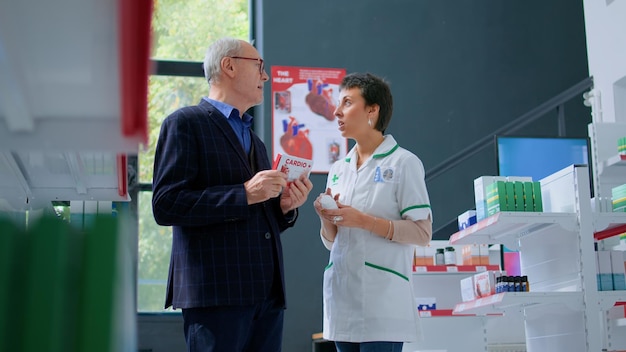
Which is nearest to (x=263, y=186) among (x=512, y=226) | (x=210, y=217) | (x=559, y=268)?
(x=210, y=217)

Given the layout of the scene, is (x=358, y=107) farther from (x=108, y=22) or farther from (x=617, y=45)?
(x=617, y=45)

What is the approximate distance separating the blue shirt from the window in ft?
16.0

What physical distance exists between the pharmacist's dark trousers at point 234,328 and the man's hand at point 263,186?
0.35 m

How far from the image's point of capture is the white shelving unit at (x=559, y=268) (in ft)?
13.6

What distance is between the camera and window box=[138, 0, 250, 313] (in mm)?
7770

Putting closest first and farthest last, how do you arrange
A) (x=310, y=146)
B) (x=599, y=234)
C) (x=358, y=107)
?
(x=358, y=107), (x=599, y=234), (x=310, y=146)

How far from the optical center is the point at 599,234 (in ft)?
16.1

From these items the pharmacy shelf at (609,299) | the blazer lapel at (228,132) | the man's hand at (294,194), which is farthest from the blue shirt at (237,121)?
the pharmacy shelf at (609,299)

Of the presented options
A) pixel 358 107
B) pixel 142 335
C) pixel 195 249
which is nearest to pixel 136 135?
→ pixel 195 249

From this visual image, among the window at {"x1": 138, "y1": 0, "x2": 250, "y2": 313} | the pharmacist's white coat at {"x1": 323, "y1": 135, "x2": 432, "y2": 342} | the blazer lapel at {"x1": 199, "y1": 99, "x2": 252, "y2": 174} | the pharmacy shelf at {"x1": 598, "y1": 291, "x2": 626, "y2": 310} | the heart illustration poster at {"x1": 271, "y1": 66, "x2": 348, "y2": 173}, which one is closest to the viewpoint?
the blazer lapel at {"x1": 199, "y1": 99, "x2": 252, "y2": 174}

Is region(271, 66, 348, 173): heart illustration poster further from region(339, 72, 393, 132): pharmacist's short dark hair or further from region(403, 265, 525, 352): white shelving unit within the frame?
region(339, 72, 393, 132): pharmacist's short dark hair

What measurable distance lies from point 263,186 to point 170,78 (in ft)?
18.7

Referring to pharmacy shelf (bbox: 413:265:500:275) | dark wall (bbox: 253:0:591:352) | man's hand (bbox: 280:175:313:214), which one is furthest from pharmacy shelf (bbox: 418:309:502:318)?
man's hand (bbox: 280:175:313:214)

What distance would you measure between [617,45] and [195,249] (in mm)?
5637
